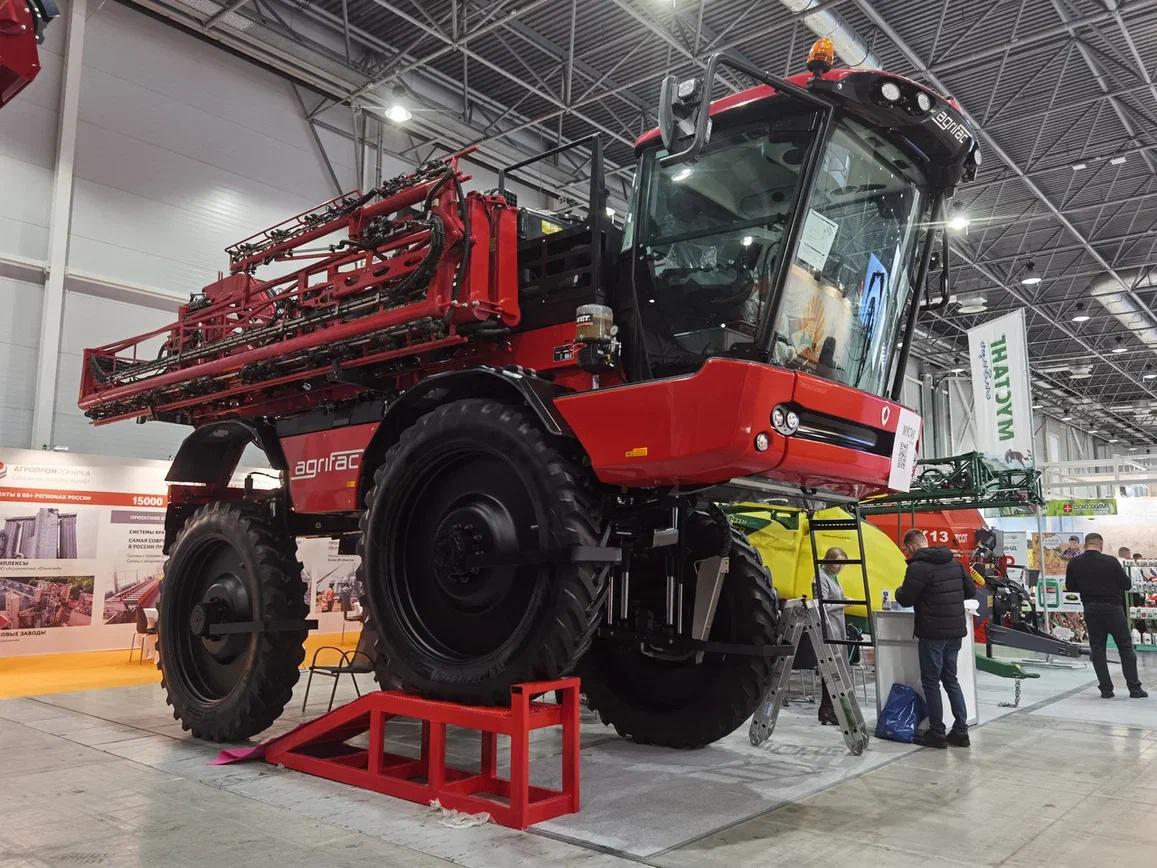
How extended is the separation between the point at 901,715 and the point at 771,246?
3749 mm

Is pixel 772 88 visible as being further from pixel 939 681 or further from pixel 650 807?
pixel 939 681

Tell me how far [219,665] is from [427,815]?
2442mm

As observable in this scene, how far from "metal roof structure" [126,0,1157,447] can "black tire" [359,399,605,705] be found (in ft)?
21.7

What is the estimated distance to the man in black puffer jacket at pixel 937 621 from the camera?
5.76 metres

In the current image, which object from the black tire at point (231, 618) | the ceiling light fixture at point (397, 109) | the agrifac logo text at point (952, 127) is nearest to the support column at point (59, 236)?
the ceiling light fixture at point (397, 109)

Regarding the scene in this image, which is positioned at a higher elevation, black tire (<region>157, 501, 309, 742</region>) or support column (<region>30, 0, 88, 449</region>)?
support column (<region>30, 0, 88, 449</region>)

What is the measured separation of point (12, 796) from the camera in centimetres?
409

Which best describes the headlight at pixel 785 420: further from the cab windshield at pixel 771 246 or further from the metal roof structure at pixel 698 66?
the metal roof structure at pixel 698 66

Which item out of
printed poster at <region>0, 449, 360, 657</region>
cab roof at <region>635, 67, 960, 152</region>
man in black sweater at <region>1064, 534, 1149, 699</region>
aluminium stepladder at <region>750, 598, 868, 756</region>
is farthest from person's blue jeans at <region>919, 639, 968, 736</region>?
printed poster at <region>0, 449, 360, 657</region>

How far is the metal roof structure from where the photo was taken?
1058 centimetres

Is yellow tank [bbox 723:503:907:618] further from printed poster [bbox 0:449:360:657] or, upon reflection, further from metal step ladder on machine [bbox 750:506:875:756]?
printed poster [bbox 0:449:360:657]

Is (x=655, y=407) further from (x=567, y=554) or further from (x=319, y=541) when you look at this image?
(x=319, y=541)

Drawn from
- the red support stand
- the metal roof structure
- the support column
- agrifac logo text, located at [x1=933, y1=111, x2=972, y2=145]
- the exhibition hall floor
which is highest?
the metal roof structure

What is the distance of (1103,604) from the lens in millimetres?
A: 8391
